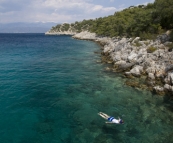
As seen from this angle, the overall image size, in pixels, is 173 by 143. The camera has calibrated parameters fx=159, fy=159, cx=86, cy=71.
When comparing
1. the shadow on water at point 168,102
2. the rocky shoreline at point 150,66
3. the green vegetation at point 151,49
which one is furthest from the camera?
the green vegetation at point 151,49

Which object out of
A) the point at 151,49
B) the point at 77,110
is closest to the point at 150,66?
the point at 151,49

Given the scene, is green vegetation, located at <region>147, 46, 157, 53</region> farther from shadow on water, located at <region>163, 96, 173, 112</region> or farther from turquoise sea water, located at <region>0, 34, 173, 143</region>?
shadow on water, located at <region>163, 96, 173, 112</region>

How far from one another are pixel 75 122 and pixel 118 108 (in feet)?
23.9

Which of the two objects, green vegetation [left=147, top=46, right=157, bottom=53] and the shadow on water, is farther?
green vegetation [left=147, top=46, right=157, bottom=53]

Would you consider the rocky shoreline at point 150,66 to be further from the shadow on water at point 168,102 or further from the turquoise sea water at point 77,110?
the turquoise sea water at point 77,110

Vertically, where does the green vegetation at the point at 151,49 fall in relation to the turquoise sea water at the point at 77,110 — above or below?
above

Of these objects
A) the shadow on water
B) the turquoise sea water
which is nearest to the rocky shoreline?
the shadow on water

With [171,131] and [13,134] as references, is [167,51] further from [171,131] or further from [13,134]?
[13,134]

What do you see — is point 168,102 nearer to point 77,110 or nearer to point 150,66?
point 150,66

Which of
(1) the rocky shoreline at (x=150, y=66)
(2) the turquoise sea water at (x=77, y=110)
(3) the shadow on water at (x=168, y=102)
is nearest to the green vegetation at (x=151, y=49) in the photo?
(1) the rocky shoreline at (x=150, y=66)

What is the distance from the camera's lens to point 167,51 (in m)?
38.5

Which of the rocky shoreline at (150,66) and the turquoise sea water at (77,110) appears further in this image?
the rocky shoreline at (150,66)

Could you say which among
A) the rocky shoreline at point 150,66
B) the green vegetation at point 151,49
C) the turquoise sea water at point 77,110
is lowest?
the turquoise sea water at point 77,110

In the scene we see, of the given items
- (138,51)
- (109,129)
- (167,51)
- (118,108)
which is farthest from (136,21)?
(109,129)
